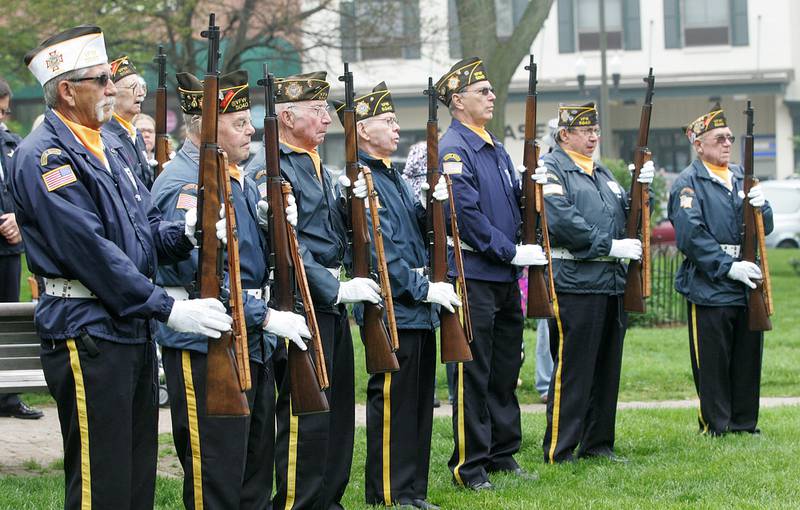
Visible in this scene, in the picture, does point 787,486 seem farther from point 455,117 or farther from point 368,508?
point 455,117

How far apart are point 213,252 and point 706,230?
15.4 feet

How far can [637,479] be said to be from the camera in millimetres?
7547

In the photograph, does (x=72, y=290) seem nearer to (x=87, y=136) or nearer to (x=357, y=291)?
(x=87, y=136)

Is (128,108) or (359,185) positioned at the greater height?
(128,108)

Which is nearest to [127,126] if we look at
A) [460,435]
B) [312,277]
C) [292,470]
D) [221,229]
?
[312,277]

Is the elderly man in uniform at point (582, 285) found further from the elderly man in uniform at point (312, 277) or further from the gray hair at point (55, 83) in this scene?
the gray hair at point (55, 83)

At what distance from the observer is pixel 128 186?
4961 millimetres

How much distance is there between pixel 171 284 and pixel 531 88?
327 cm

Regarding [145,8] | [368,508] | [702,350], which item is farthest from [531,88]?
[145,8]

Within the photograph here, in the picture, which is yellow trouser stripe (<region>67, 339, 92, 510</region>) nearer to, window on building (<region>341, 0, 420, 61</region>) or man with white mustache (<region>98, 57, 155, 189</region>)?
man with white mustache (<region>98, 57, 155, 189</region>)

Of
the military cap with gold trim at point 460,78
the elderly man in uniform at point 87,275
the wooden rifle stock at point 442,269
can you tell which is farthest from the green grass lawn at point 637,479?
the military cap with gold trim at point 460,78

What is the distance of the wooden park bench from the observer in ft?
23.2

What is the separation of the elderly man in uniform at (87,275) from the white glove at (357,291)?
5.06ft

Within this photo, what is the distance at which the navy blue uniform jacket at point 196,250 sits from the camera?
214 inches
